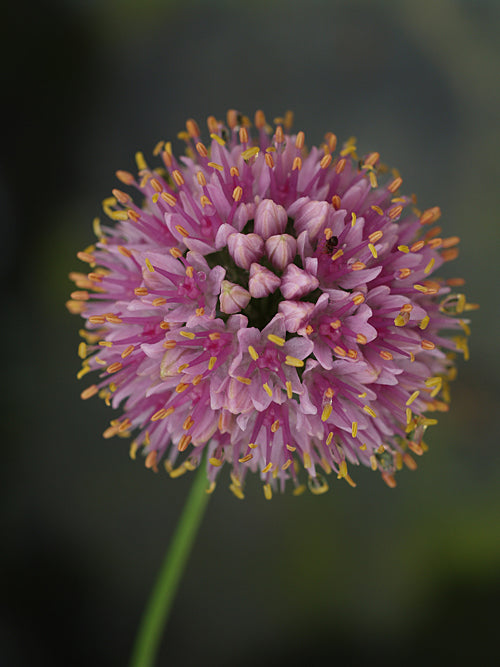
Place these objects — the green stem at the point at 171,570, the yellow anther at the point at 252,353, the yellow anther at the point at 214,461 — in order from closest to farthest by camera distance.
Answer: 1. the yellow anther at the point at 252,353
2. the yellow anther at the point at 214,461
3. the green stem at the point at 171,570

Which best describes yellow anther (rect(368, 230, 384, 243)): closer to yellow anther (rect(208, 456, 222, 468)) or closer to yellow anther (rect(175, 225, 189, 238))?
yellow anther (rect(175, 225, 189, 238))

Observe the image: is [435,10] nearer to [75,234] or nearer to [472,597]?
[75,234]

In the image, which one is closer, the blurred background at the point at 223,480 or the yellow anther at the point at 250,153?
the yellow anther at the point at 250,153

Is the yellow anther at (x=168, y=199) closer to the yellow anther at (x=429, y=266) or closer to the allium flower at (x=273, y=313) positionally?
the allium flower at (x=273, y=313)

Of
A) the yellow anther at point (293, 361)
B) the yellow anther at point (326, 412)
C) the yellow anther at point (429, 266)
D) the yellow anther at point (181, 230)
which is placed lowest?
the yellow anther at point (326, 412)

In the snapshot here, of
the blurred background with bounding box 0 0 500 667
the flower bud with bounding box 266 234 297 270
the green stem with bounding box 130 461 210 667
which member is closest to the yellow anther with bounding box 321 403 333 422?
the flower bud with bounding box 266 234 297 270

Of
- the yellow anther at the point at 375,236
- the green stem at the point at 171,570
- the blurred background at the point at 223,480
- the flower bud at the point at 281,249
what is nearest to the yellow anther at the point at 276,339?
the flower bud at the point at 281,249

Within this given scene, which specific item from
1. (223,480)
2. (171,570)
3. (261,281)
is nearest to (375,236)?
(261,281)

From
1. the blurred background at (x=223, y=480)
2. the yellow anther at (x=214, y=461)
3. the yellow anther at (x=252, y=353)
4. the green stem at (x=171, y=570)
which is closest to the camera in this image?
the yellow anther at (x=252, y=353)
